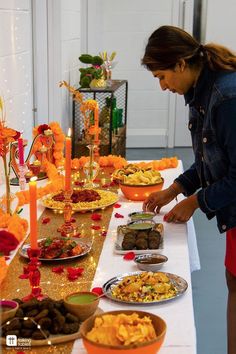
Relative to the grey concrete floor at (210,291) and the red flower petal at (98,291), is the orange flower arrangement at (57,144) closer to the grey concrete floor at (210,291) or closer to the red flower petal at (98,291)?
the grey concrete floor at (210,291)

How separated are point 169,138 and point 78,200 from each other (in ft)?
16.4

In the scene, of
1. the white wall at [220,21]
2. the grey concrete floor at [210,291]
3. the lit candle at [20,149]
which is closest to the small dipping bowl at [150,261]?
the lit candle at [20,149]

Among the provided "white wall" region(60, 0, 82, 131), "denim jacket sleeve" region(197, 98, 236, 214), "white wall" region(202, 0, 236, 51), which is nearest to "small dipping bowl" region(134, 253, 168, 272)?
"denim jacket sleeve" region(197, 98, 236, 214)

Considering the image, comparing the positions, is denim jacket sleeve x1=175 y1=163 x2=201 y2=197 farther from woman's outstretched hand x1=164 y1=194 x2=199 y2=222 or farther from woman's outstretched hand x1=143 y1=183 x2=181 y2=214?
woman's outstretched hand x1=164 y1=194 x2=199 y2=222

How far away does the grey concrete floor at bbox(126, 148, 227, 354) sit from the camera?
297 centimetres

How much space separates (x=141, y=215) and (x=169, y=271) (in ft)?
1.69

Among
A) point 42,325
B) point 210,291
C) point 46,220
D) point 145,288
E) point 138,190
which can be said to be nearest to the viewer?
point 42,325

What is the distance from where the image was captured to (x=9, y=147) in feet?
8.20

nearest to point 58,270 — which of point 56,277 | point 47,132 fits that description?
point 56,277

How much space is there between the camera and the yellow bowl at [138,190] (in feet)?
8.22

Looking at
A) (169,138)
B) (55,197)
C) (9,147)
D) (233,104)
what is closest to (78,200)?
(55,197)

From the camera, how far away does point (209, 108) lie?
199 cm

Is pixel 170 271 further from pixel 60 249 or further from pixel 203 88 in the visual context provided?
pixel 203 88

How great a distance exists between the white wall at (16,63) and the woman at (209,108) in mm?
1152
